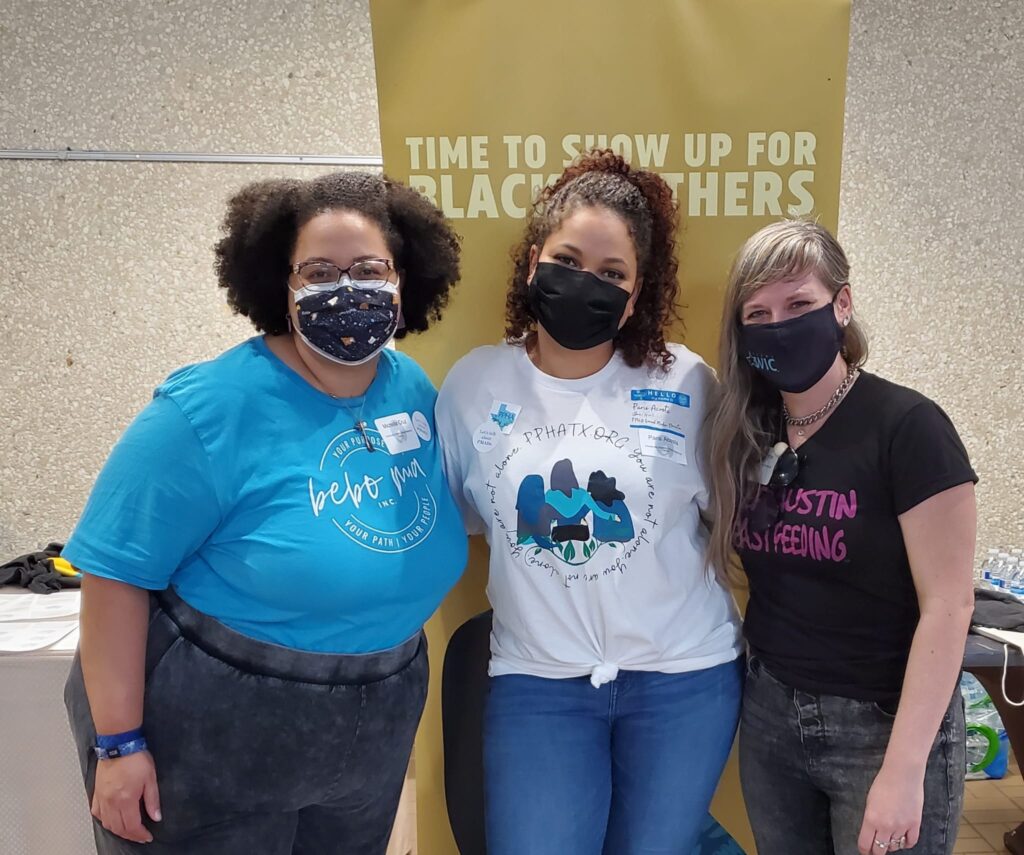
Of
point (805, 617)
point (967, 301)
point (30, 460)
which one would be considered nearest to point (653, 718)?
point (805, 617)

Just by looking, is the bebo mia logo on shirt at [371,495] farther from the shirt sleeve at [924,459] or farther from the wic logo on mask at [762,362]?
the shirt sleeve at [924,459]

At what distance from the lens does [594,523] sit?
131cm

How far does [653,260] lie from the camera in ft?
4.93

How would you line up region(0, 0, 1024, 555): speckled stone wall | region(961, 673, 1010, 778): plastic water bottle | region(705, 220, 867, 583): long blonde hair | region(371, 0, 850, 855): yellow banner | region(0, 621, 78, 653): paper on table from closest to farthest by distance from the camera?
region(705, 220, 867, 583): long blonde hair, region(371, 0, 850, 855): yellow banner, region(0, 621, 78, 653): paper on table, region(0, 0, 1024, 555): speckled stone wall, region(961, 673, 1010, 778): plastic water bottle

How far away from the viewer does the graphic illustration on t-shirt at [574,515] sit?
1.31 m

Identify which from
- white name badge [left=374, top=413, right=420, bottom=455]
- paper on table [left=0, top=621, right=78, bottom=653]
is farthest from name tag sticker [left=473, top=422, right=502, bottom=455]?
paper on table [left=0, top=621, right=78, bottom=653]

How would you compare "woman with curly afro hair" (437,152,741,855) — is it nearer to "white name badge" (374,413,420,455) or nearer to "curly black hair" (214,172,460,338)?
"white name badge" (374,413,420,455)

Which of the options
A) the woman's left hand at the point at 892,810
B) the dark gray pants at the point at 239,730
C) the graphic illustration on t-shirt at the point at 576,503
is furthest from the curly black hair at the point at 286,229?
the woman's left hand at the point at 892,810

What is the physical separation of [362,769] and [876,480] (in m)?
0.96

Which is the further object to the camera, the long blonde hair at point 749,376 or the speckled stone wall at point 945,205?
the speckled stone wall at point 945,205

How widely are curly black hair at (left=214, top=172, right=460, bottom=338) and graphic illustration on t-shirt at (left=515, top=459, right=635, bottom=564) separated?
0.50m

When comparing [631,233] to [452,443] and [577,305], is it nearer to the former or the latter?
[577,305]

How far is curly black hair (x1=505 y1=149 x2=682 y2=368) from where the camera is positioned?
141 cm

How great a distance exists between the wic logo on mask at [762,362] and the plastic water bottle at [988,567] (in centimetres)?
190
